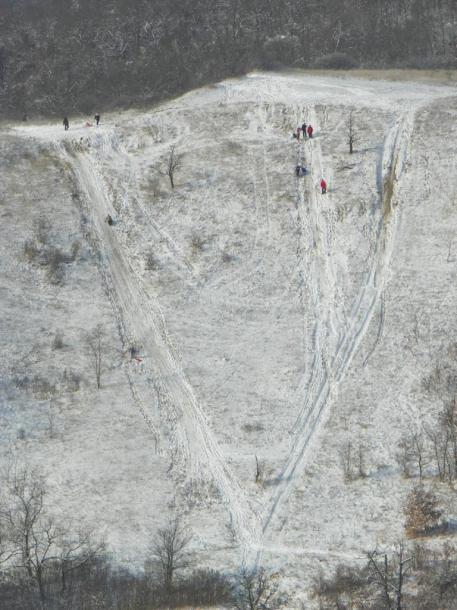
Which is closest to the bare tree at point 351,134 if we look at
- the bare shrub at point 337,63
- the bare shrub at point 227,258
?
the bare shrub at point 337,63

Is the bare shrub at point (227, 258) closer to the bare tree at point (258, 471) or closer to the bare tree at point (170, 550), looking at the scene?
the bare tree at point (258, 471)

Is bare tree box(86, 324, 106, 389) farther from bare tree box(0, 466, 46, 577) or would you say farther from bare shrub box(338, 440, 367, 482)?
bare shrub box(338, 440, 367, 482)

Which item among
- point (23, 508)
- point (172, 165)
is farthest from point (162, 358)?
point (172, 165)

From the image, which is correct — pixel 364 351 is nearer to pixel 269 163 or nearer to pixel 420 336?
pixel 420 336

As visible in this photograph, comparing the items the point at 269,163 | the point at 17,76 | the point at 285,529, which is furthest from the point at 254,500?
the point at 17,76

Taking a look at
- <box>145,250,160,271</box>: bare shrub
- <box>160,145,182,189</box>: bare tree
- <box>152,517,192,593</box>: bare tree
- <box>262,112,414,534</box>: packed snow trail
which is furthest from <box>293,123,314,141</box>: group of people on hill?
<box>152,517,192,593</box>: bare tree
